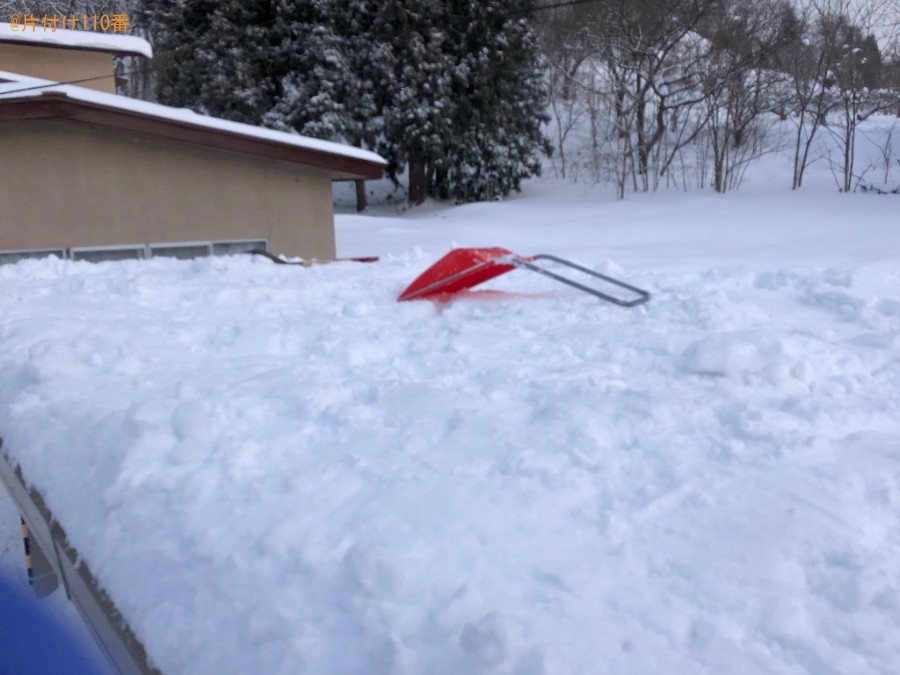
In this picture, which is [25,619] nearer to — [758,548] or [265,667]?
[265,667]

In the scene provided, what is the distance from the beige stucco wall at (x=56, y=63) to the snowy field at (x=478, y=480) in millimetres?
10910

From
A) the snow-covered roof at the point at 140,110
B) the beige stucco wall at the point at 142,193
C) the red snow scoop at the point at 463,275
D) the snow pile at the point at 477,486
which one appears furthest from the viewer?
the beige stucco wall at the point at 142,193

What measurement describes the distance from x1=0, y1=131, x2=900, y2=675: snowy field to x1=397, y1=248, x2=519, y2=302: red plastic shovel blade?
0.67 meters

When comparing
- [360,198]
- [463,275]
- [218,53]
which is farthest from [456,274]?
[218,53]

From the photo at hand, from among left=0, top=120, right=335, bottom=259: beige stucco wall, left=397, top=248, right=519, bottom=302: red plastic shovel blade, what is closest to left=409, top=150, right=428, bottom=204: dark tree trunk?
left=0, top=120, right=335, bottom=259: beige stucco wall

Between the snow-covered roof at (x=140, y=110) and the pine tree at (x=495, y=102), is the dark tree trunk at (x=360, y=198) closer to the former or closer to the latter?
the pine tree at (x=495, y=102)

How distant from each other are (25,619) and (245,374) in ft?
5.87

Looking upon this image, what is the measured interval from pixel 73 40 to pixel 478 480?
48.5 feet

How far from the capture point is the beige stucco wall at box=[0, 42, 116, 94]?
13.5 metres

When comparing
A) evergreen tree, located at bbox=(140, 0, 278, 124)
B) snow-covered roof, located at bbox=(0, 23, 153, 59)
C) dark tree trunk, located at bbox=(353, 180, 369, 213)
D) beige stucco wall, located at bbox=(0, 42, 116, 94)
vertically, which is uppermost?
evergreen tree, located at bbox=(140, 0, 278, 124)

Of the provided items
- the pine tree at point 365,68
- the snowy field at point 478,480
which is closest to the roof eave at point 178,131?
the snowy field at point 478,480

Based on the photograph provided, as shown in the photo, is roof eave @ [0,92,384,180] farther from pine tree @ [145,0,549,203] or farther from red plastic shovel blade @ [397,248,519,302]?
pine tree @ [145,0,549,203]

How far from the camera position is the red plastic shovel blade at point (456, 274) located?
555 cm

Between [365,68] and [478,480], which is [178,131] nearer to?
[478,480]
